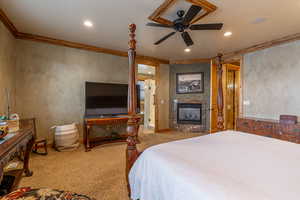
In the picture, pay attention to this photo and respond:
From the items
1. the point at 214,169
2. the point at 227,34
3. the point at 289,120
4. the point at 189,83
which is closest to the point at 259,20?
the point at 227,34

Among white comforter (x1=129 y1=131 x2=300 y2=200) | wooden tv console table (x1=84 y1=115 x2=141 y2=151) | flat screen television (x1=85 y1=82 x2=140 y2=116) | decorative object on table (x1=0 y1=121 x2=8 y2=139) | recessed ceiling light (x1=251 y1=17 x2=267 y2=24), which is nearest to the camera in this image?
white comforter (x1=129 y1=131 x2=300 y2=200)

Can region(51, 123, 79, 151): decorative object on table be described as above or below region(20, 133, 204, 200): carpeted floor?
above

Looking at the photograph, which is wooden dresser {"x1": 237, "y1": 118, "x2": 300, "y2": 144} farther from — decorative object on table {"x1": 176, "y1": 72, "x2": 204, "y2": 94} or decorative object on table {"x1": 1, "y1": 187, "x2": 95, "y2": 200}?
decorative object on table {"x1": 1, "y1": 187, "x2": 95, "y2": 200}

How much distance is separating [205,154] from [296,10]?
2751 millimetres

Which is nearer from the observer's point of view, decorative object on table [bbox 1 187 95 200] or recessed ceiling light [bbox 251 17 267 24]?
decorative object on table [bbox 1 187 95 200]

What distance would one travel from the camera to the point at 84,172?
2250mm

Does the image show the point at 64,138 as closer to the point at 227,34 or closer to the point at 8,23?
the point at 8,23

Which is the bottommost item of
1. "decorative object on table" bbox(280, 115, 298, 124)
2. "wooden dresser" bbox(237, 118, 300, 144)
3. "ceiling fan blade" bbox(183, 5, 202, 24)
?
"wooden dresser" bbox(237, 118, 300, 144)

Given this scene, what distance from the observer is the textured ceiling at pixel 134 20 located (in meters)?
2.01

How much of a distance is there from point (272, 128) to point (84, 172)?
3.73 meters

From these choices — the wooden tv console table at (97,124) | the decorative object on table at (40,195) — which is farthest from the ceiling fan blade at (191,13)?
the decorative object on table at (40,195)

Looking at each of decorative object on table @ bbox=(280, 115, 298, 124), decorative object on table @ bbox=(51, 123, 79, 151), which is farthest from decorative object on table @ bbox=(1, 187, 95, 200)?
decorative object on table @ bbox=(280, 115, 298, 124)

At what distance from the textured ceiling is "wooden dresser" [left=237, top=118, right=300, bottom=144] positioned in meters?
1.92

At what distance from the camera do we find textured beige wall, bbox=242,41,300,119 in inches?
122
